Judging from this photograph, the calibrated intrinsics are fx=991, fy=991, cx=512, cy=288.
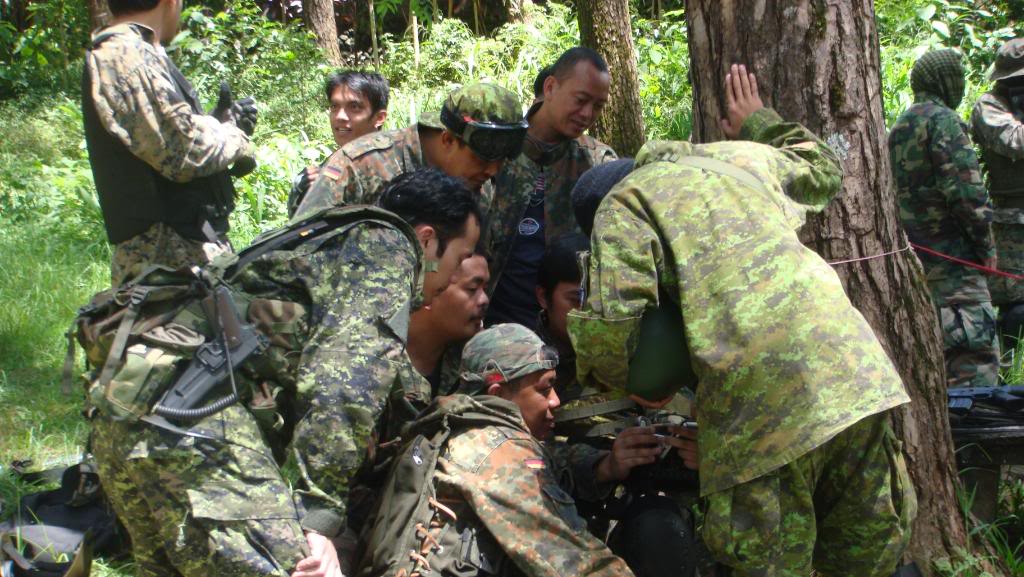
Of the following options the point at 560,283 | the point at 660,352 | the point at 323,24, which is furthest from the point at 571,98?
the point at 323,24

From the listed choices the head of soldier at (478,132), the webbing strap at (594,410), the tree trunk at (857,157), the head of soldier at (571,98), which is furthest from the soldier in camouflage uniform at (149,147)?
the tree trunk at (857,157)

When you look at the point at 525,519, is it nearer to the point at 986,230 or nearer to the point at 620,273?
the point at 620,273

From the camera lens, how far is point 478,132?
3646 millimetres

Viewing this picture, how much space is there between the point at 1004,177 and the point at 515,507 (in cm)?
500

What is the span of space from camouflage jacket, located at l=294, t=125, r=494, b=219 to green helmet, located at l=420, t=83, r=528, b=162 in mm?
278

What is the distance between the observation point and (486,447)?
280cm

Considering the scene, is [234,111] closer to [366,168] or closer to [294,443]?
[366,168]

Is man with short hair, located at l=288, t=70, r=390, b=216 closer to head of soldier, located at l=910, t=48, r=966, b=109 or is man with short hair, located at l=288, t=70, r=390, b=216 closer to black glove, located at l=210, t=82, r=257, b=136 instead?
black glove, located at l=210, t=82, r=257, b=136

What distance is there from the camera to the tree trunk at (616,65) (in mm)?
6469

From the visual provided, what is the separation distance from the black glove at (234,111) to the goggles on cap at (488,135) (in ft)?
3.90

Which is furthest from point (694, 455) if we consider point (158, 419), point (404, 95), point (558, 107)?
point (404, 95)

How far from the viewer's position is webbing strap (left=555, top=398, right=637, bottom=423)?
313 cm

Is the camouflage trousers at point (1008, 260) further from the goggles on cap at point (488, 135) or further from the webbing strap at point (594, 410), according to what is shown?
the webbing strap at point (594, 410)

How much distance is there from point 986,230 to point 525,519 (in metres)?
3.93
